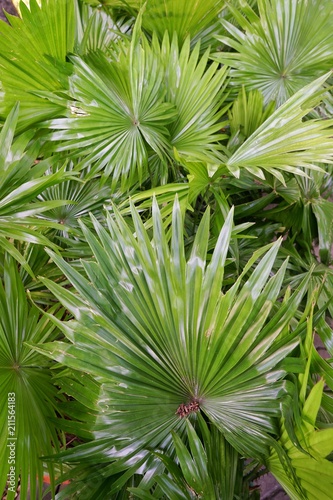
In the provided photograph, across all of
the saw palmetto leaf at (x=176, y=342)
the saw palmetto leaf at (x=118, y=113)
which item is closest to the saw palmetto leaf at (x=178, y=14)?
the saw palmetto leaf at (x=118, y=113)

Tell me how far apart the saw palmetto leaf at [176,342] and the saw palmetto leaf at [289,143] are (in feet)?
0.74

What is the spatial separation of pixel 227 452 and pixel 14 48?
0.88m

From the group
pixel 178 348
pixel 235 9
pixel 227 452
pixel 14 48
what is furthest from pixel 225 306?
pixel 235 9

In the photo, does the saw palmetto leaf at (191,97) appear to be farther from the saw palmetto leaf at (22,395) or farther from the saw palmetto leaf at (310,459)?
the saw palmetto leaf at (310,459)

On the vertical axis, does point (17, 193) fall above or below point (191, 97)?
Answer: below

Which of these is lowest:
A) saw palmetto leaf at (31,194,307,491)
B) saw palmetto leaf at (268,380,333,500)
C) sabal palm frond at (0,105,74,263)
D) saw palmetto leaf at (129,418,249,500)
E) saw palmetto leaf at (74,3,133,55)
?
saw palmetto leaf at (268,380,333,500)

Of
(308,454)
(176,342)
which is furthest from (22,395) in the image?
(308,454)

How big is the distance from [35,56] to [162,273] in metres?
0.59

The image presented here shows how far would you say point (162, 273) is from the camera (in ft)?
2.19

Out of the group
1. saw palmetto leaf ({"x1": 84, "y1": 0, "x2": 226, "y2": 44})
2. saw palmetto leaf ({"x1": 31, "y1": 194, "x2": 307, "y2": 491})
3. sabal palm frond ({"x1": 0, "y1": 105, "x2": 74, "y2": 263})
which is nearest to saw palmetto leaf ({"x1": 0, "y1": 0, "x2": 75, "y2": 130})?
sabal palm frond ({"x1": 0, "y1": 105, "x2": 74, "y2": 263})

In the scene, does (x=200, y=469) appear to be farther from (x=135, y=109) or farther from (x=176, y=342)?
(x=135, y=109)

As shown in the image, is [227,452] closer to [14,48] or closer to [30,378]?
[30,378]

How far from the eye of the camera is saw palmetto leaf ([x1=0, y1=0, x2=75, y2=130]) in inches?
34.4

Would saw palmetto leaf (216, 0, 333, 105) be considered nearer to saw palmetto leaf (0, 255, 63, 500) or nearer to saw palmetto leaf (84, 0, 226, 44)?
saw palmetto leaf (84, 0, 226, 44)
